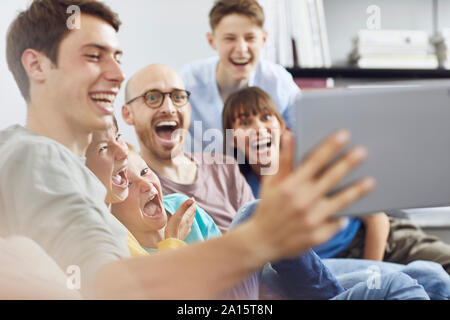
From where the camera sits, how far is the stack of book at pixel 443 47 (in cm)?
176

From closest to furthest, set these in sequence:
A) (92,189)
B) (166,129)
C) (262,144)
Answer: (92,189), (166,129), (262,144)

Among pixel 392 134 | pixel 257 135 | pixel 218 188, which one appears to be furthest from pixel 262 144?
pixel 392 134

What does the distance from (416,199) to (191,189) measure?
43 cm

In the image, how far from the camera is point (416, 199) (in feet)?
1.86

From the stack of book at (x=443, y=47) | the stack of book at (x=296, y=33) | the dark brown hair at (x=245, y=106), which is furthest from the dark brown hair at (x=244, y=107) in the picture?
the stack of book at (x=443, y=47)

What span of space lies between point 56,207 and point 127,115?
0.31 meters

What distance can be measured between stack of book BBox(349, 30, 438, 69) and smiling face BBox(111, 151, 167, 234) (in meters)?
1.22

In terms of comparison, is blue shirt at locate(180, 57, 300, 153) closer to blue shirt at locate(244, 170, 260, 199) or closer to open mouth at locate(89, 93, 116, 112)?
blue shirt at locate(244, 170, 260, 199)

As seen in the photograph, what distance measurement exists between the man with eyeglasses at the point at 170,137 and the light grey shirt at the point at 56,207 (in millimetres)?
229

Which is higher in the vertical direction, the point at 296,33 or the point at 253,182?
the point at 296,33

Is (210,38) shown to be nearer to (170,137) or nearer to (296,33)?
(170,137)

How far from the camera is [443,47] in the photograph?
1.82 meters

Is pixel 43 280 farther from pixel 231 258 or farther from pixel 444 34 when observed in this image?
pixel 444 34

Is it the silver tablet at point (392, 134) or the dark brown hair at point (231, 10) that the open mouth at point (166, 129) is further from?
the silver tablet at point (392, 134)
